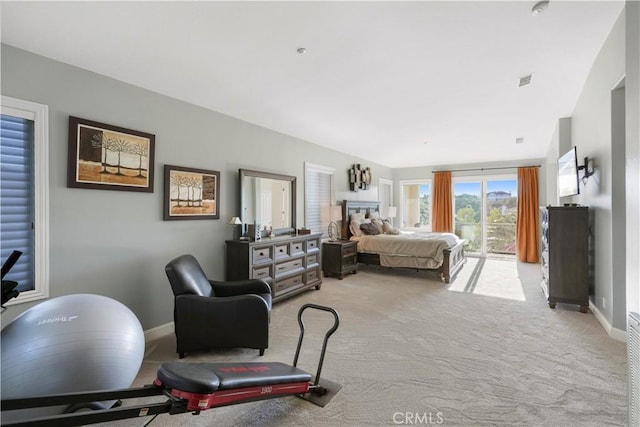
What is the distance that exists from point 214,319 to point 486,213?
758 centimetres

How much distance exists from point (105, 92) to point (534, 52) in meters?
4.33

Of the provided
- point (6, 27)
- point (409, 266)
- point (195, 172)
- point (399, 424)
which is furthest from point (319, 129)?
point (399, 424)

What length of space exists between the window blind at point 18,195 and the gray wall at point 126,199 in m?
0.13

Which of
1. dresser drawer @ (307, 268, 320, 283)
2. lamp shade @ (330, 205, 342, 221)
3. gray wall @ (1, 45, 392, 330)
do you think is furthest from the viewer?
lamp shade @ (330, 205, 342, 221)

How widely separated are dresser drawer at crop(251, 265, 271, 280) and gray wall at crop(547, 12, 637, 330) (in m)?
3.65

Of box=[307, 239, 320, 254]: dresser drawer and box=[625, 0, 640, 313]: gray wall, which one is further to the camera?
box=[307, 239, 320, 254]: dresser drawer

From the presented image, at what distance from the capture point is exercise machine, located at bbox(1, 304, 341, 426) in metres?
1.27

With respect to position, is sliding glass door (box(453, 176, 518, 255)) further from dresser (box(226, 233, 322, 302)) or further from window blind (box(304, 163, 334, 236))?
dresser (box(226, 233, 322, 302))

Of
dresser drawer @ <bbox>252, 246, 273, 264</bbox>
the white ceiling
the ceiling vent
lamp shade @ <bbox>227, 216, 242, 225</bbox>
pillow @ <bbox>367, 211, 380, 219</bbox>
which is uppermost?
the ceiling vent

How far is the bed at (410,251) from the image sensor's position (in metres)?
5.10

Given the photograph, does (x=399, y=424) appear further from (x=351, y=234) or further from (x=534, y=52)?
(x=351, y=234)

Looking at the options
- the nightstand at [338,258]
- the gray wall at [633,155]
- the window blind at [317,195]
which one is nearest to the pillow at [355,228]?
the nightstand at [338,258]

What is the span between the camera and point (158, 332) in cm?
301

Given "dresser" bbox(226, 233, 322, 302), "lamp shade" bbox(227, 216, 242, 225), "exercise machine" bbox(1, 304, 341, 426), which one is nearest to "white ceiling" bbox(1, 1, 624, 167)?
"lamp shade" bbox(227, 216, 242, 225)
